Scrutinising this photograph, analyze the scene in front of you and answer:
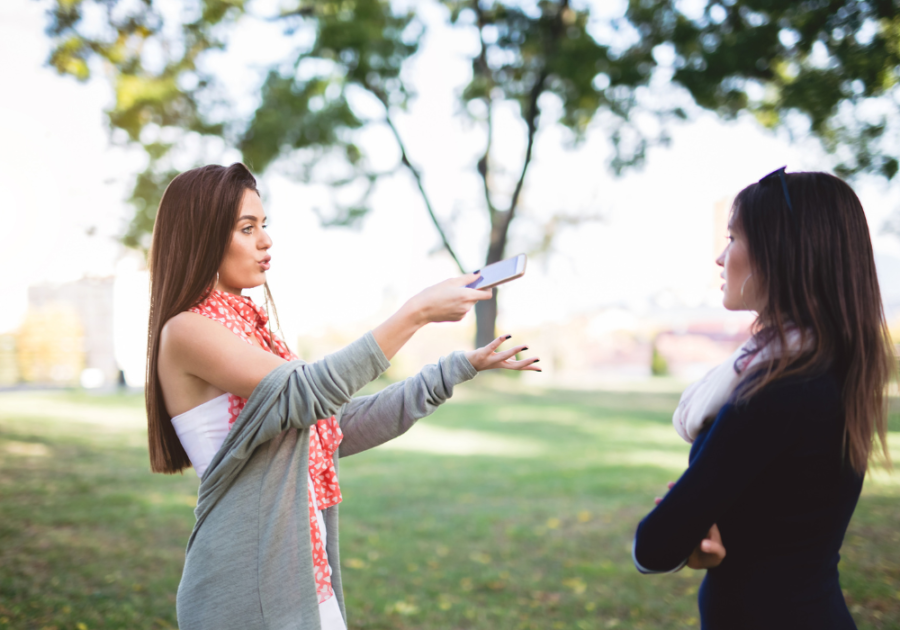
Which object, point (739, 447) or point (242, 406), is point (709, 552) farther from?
point (242, 406)

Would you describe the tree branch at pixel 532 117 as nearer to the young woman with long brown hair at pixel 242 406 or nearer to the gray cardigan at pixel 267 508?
the young woman with long brown hair at pixel 242 406

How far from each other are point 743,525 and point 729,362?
1.22 feet

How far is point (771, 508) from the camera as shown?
1439 millimetres

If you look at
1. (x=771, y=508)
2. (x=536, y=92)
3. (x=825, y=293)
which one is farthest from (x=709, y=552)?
(x=536, y=92)

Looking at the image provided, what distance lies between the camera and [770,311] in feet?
4.91

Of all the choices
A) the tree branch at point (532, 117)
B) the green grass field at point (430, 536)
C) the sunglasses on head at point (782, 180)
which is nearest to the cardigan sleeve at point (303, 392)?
the sunglasses on head at point (782, 180)

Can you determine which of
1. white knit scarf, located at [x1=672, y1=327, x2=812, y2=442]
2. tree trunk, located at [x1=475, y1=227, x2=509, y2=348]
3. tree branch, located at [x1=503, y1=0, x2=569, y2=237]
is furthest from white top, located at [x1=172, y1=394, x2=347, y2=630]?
tree trunk, located at [x1=475, y1=227, x2=509, y2=348]

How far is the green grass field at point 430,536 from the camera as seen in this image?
4.20 metres

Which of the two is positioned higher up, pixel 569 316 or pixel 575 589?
pixel 569 316

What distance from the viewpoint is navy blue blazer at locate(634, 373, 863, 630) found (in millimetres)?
1368

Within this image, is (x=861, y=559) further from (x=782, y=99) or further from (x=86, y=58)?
(x=86, y=58)

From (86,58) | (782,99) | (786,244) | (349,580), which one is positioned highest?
(86,58)

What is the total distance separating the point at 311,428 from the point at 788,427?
4.01 ft

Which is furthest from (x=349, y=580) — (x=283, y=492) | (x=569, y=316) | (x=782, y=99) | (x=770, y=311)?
(x=569, y=316)
